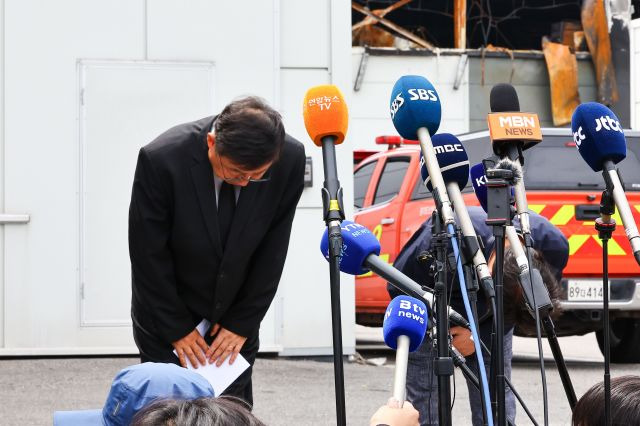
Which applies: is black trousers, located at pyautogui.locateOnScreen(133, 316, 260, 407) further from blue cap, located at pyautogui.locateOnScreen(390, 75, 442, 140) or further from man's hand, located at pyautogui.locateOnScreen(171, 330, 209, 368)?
blue cap, located at pyautogui.locateOnScreen(390, 75, 442, 140)

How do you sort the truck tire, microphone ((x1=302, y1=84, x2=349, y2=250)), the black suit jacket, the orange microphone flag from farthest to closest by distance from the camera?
the truck tire, the black suit jacket, the orange microphone flag, microphone ((x1=302, y1=84, x2=349, y2=250))

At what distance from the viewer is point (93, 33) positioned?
10.2 meters

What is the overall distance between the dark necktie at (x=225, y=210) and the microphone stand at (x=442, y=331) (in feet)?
4.42

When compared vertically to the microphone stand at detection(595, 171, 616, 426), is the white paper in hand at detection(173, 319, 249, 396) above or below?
below

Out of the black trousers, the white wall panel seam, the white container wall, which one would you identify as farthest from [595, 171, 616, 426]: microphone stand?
the white wall panel seam

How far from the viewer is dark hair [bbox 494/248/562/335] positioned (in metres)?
4.39

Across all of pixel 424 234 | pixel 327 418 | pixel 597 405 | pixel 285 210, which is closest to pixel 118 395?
pixel 597 405

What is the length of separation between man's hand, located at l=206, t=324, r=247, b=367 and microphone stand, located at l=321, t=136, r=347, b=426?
40.7 inches

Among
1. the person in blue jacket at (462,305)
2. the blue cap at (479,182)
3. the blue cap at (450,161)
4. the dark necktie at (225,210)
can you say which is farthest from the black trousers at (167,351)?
the blue cap at (450,161)

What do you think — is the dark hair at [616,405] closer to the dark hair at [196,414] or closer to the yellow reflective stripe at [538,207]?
the dark hair at [196,414]

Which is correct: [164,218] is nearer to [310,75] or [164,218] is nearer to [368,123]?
[310,75]

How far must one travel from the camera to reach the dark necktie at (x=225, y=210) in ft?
15.1

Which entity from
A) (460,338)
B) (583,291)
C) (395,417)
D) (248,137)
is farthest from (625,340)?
(395,417)

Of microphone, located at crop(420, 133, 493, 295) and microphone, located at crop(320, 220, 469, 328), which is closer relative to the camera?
microphone, located at crop(420, 133, 493, 295)
